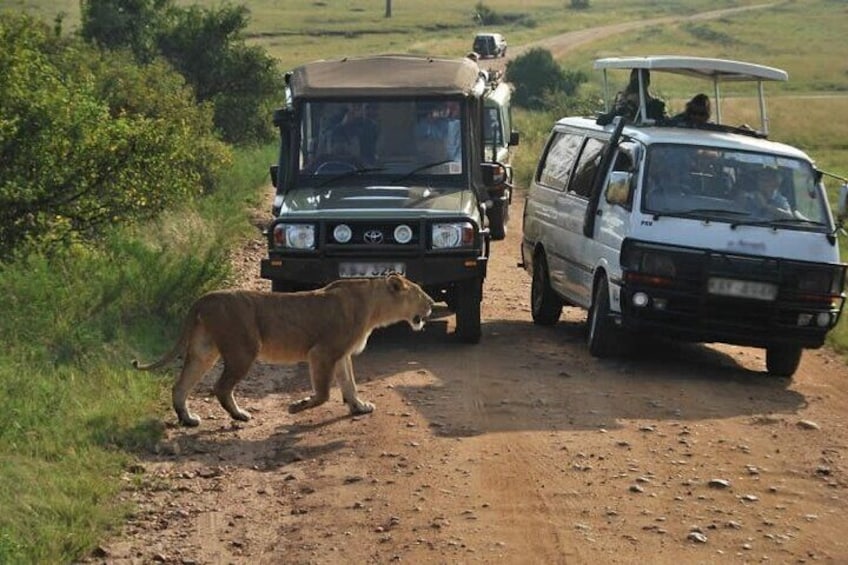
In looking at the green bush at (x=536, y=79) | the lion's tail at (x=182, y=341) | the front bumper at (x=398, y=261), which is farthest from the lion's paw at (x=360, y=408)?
the green bush at (x=536, y=79)

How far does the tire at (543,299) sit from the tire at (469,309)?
1.50m

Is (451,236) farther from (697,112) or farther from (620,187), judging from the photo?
(697,112)

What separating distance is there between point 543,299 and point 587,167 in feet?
4.59

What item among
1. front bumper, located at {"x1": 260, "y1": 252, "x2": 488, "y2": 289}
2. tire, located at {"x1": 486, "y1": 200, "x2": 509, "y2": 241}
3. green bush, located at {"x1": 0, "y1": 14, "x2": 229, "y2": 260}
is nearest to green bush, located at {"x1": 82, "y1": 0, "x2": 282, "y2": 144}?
tire, located at {"x1": 486, "y1": 200, "x2": 509, "y2": 241}

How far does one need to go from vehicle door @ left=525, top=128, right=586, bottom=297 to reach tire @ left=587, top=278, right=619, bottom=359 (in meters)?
0.99

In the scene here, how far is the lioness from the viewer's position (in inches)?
360

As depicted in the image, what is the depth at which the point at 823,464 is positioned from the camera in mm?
8727

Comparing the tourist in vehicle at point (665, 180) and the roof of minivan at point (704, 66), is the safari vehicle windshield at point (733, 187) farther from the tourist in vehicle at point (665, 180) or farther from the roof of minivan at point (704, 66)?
the roof of minivan at point (704, 66)

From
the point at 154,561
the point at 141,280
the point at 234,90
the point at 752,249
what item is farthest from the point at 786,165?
the point at 234,90

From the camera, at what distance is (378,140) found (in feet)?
41.9

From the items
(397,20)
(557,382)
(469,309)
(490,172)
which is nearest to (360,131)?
(490,172)

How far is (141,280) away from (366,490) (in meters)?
5.54

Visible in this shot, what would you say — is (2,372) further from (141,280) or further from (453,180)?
(453,180)

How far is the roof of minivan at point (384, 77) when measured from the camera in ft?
41.7
